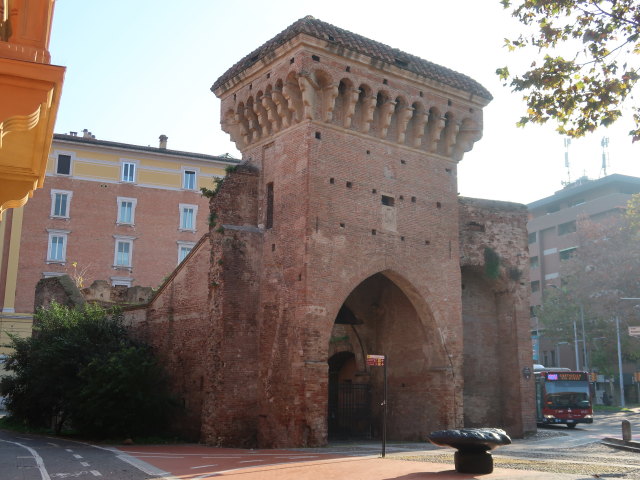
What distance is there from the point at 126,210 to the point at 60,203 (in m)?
3.93

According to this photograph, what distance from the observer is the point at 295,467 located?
40.9 feet

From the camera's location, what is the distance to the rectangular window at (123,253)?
142ft

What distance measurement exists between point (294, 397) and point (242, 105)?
27.9 ft

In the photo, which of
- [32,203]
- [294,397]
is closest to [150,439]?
[294,397]

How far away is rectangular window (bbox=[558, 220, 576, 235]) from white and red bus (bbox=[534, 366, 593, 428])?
106ft

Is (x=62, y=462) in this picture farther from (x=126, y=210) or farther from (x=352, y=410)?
(x=126, y=210)

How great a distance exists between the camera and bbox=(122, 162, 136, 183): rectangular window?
145ft

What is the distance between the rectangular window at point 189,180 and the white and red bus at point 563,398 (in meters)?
24.7

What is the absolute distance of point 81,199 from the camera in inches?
1695

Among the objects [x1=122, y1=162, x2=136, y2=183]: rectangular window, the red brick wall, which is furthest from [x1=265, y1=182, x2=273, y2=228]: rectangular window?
[x1=122, y1=162, x2=136, y2=183]: rectangular window

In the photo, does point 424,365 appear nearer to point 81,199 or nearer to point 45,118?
point 45,118

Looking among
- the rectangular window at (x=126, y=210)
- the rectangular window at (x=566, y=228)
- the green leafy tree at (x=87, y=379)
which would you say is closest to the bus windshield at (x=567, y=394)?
the green leafy tree at (x=87, y=379)

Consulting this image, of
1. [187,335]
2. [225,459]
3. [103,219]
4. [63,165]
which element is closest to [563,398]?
[187,335]

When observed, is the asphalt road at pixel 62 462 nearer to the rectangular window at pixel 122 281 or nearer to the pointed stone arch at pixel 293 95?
the pointed stone arch at pixel 293 95
